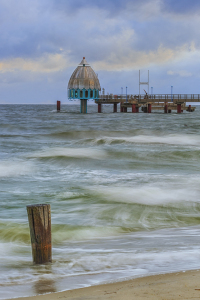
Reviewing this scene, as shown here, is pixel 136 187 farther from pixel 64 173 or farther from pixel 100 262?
pixel 100 262

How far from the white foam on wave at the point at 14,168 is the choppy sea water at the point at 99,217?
33 mm

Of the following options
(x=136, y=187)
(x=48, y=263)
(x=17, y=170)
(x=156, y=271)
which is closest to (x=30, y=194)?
(x=136, y=187)

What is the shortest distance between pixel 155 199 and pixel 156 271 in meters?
5.15

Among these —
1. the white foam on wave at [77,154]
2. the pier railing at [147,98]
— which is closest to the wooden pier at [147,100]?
the pier railing at [147,98]

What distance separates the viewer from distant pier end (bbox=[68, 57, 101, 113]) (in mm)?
58094

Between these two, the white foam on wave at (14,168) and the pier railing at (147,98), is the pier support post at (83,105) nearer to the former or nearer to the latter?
the pier railing at (147,98)

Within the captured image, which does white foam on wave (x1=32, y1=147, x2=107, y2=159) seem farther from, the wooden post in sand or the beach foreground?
the beach foreground

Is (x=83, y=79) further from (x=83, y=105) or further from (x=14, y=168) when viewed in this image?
(x=14, y=168)

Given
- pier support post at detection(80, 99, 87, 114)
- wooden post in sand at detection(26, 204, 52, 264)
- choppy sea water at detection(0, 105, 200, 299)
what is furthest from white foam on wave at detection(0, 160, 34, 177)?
pier support post at detection(80, 99, 87, 114)

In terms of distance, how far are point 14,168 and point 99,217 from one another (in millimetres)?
7094

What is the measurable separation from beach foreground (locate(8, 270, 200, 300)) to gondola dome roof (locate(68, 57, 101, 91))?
54277mm

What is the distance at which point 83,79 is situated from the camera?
190 ft

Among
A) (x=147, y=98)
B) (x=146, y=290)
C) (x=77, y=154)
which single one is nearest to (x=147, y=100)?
(x=147, y=98)

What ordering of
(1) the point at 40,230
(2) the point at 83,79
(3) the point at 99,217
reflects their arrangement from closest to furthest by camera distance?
(1) the point at 40,230 < (3) the point at 99,217 < (2) the point at 83,79
